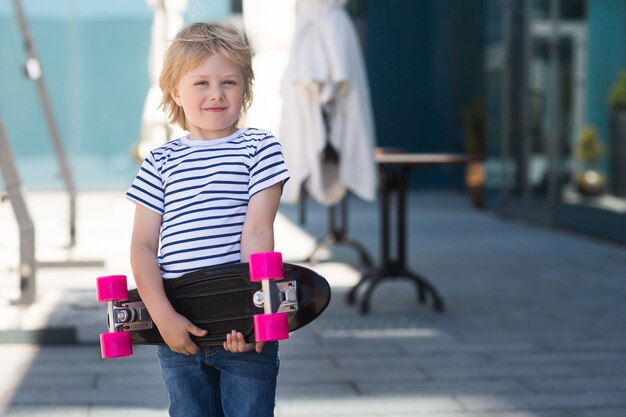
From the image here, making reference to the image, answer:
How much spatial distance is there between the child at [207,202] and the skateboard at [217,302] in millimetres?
32

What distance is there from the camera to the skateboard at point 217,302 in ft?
6.77

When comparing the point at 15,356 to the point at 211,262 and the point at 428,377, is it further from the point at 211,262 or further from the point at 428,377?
the point at 211,262

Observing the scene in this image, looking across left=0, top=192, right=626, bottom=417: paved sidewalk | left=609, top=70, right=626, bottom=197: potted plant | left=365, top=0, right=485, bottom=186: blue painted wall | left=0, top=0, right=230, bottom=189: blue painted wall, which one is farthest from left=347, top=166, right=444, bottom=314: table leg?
left=0, top=0, right=230, bottom=189: blue painted wall

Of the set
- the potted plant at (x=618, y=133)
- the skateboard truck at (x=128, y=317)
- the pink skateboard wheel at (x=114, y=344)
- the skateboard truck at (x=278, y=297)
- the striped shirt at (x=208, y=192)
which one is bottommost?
the potted plant at (x=618, y=133)

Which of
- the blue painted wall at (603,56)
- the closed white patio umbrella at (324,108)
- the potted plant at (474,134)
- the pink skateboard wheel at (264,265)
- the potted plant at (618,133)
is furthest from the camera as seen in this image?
the potted plant at (474,134)

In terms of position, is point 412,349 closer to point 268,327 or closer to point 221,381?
point 221,381

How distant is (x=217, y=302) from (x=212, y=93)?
16.3 inches

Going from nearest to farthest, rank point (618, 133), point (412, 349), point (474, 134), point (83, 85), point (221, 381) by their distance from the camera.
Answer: point (221, 381) < point (412, 349) < point (618, 133) < point (474, 134) < point (83, 85)

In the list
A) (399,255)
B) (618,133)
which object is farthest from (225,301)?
(618,133)

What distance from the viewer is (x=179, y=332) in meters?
2.09

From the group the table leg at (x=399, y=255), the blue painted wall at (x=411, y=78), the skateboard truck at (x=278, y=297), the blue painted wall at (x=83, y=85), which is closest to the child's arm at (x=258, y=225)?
the skateboard truck at (x=278, y=297)

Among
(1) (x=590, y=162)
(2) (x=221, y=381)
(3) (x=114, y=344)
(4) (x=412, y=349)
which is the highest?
(3) (x=114, y=344)

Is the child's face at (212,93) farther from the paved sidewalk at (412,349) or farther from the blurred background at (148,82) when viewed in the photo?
the blurred background at (148,82)

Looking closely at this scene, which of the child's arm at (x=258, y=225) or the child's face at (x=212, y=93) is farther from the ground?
the child's face at (x=212, y=93)
